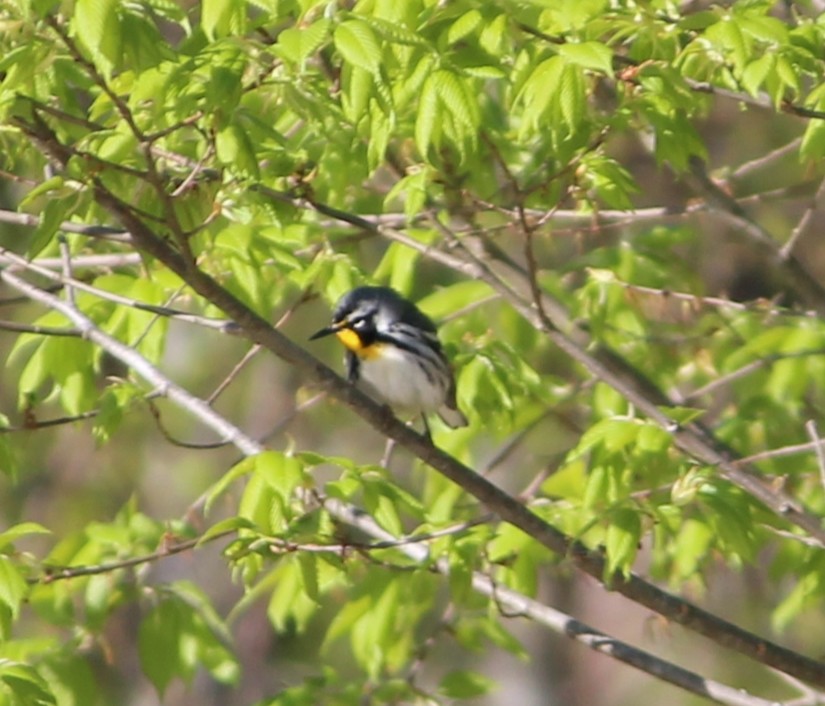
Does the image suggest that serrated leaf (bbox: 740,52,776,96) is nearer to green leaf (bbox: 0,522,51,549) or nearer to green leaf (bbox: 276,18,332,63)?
green leaf (bbox: 276,18,332,63)

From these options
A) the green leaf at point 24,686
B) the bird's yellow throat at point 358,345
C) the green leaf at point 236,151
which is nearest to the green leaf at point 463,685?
the bird's yellow throat at point 358,345

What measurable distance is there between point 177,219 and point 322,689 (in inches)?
68.7

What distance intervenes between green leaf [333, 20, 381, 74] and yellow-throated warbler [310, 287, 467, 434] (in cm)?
186

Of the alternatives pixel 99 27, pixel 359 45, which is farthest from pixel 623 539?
pixel 99 27

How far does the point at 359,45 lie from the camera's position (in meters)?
2.21

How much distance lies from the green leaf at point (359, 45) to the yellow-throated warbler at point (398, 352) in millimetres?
1864

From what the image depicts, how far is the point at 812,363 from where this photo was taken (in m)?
4.17

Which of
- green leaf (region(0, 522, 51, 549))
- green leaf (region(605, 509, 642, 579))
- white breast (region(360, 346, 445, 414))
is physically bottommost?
A: white breast (region(360, 346, 445, 414))

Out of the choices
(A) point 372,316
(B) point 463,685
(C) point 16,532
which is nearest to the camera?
(C) point 16,532

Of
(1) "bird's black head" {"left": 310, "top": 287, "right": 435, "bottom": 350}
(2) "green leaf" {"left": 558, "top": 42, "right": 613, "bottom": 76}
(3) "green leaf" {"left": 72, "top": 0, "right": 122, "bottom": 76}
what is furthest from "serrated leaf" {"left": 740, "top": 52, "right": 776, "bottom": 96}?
(1) "bird's black head" {"left": 310, "top": 287, "right": 435, "bottom": 350}

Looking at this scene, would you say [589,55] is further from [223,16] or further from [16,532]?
[16,532]

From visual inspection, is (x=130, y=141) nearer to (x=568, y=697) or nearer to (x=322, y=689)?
(x=322, y=689)

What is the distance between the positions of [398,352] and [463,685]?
3.20ft

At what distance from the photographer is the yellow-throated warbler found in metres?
4.14
